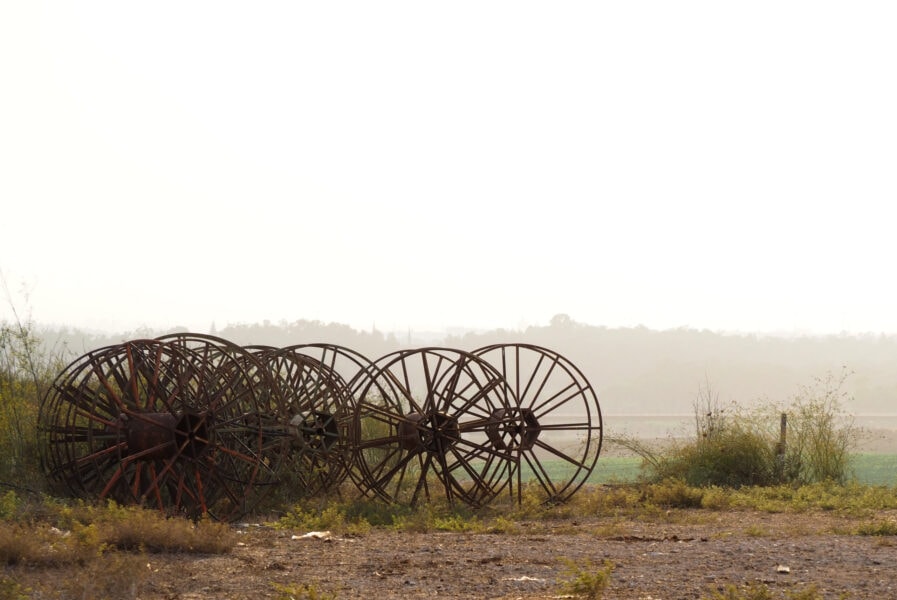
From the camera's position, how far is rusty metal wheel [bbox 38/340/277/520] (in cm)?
1015

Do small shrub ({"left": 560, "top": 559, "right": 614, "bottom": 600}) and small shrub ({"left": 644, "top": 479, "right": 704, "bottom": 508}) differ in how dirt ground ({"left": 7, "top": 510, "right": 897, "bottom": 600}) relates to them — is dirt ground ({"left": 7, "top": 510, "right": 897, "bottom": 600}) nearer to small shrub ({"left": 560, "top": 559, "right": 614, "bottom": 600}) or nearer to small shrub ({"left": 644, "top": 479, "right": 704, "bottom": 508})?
small shrub ({"left": 560, "top": 559, "right": 614, "bottom": 600})

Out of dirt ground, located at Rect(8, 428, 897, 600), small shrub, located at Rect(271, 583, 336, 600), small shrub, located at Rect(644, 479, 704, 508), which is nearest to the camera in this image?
small shrub, located at Rect(271, 583, 336, 600)

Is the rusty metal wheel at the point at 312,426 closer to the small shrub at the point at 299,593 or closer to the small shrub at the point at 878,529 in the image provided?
the small shrub at the point at 299,593

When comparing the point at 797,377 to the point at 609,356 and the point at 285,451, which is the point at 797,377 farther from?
the point at 285,451

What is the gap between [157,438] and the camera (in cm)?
1016

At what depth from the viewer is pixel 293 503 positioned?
11.8 meters

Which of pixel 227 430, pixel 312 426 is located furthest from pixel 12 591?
pixel 312 426

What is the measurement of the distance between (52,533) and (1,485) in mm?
2879

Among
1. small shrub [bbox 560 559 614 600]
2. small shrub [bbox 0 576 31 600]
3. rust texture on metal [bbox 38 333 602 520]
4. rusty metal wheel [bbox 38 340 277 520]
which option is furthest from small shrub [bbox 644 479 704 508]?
small shrub [bbox 0 576 31 600]

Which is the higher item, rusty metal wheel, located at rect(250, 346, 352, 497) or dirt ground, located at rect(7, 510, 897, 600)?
rusty metal wheel, located at rect(250, 346, 352, 497)

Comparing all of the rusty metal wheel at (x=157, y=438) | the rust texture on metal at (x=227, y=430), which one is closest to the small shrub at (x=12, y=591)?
the rust texture on metal at (x=227, y=430)

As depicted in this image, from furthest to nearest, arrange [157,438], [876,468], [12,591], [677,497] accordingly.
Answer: [876,468] < [677,497] < [157,438] < [12,591]

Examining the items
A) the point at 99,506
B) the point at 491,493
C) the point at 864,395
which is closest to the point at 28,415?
the point at 99,506

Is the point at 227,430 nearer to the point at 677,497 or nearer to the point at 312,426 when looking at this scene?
the point at 312,426
